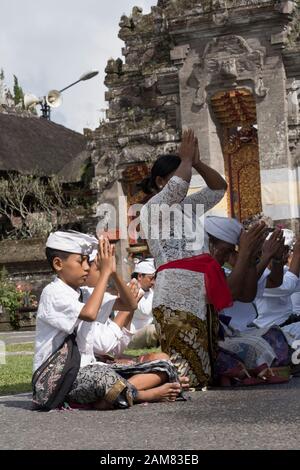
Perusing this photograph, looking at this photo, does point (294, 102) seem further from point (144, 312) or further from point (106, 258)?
point (106, 258)

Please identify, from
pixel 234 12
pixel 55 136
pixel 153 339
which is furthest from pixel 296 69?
pixel 55 136

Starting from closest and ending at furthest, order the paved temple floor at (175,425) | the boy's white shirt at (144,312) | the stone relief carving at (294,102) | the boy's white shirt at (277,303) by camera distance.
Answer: the paved temple floor at (175,425) → the boy's white shirt at (277,303) → the boy's white shirt at (144,312) → the stone relief carving at (294,102)

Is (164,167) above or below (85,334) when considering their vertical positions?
above

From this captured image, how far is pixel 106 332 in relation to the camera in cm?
633

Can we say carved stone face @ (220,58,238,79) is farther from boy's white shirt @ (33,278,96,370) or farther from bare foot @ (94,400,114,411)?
bare foot @ (94,400,114,411)

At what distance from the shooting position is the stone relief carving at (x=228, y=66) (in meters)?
21.4

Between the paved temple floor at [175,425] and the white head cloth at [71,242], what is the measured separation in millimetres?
1008

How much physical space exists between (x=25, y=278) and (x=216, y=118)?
6.06 metres

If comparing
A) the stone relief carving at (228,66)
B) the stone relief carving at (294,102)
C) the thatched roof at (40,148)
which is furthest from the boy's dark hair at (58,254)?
the thatched roof at (40,148)

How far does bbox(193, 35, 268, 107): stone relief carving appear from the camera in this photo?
2138 cm

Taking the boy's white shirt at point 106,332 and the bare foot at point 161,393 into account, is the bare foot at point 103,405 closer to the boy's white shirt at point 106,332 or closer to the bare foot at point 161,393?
the bare foot at point 161,393

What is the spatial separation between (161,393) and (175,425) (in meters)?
1.09

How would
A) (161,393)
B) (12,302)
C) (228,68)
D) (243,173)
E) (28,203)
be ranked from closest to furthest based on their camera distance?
(161,393) → (228,68) → (12,302) → (243,173) → (28,203)

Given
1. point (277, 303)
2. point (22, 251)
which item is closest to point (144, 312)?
point (277, 303)
